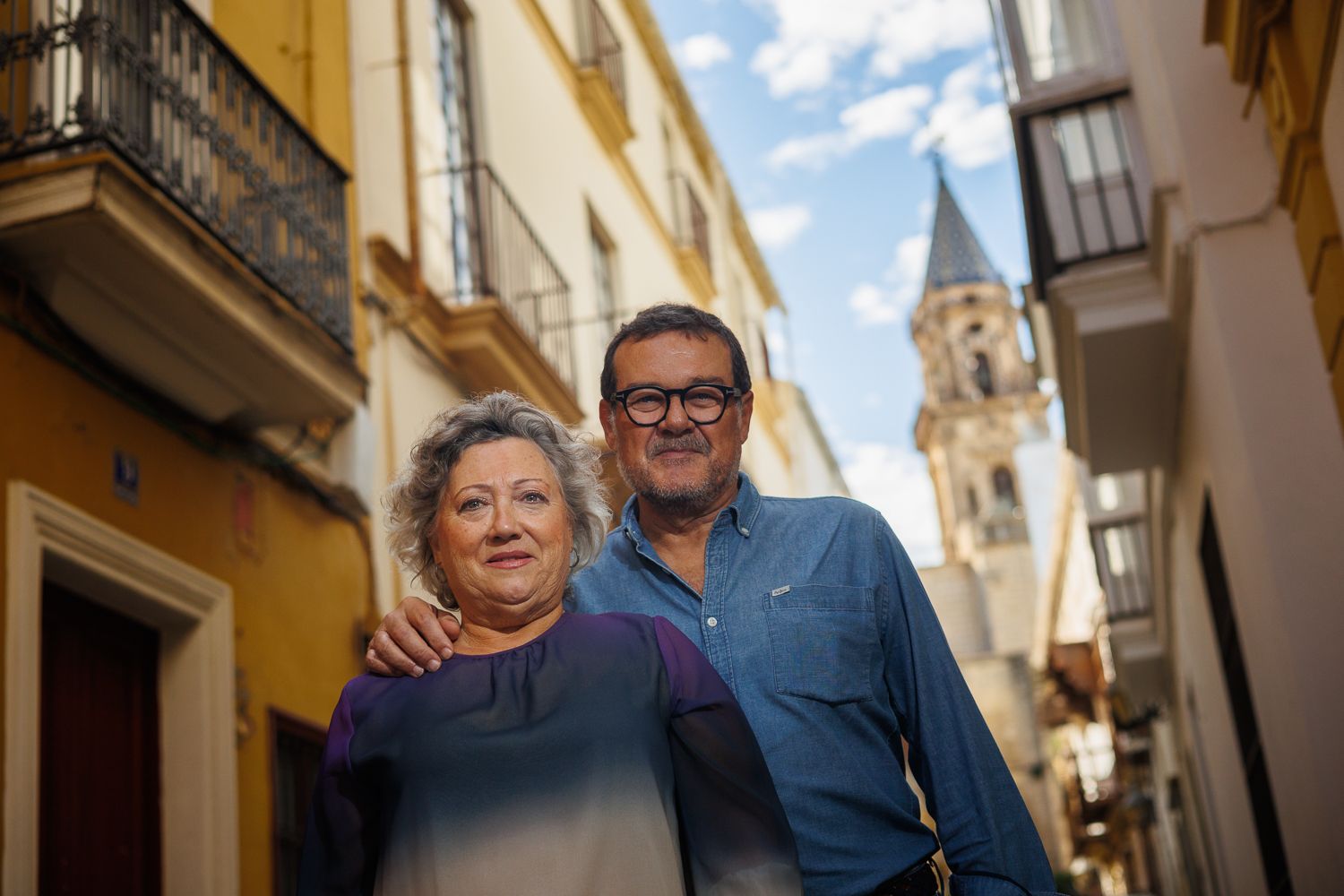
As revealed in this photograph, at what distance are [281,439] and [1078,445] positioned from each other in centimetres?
517

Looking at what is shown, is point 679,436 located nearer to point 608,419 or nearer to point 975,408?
point 608,419

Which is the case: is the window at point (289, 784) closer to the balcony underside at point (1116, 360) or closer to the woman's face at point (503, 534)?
the balcony underside at point (1116, 360)

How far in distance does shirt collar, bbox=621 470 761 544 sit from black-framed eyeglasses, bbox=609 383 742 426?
16cm

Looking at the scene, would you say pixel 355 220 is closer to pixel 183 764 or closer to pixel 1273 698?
pixel 183 764

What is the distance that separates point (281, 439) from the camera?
7758 millimetres

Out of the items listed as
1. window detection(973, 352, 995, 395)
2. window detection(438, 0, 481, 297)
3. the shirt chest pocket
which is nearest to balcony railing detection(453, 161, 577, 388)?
window detection(438, 0, 481, 297)

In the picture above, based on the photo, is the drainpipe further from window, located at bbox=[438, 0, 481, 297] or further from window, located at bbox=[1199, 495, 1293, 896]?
window, located at bbox=[1199, 495, 1293, 896]

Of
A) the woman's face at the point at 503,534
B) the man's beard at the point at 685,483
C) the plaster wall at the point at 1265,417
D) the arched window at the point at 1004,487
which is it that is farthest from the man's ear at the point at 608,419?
the arched window at the point at 1004,487

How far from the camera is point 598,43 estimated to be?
15.2 m

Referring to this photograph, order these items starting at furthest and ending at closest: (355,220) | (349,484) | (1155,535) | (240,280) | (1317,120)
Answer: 1. (1155,535)
2. (355,220)
3. (349,484)
4. (240,280)
5. (1317,120)

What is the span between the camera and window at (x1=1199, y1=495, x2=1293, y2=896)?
8.93 m

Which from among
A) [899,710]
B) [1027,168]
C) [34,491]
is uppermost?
[1027,168]

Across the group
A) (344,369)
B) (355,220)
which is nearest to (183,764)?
(344,369)

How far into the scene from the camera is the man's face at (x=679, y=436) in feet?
10.3
